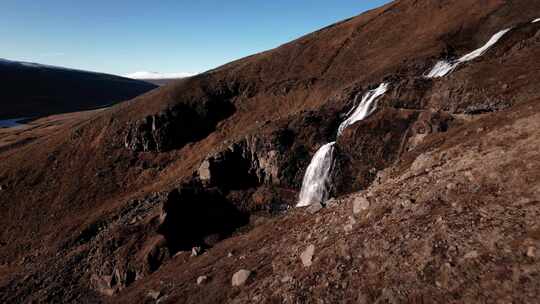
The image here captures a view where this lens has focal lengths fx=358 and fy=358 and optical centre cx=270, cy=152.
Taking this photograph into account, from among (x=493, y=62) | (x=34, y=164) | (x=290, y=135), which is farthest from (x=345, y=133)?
(x=34, y=164)

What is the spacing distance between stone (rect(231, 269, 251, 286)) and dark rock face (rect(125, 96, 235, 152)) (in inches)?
1596

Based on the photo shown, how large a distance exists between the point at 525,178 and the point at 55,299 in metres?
36.8

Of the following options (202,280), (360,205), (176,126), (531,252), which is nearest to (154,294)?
(202,280)

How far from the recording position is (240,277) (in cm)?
1836

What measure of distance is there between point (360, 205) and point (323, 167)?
648 inches

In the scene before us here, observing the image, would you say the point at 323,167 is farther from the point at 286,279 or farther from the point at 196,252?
the point at 286,279

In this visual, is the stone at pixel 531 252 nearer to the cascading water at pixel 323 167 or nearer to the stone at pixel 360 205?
the stone at pixel 360 205

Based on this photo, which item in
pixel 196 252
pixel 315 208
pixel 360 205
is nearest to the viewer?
pixel 360 205

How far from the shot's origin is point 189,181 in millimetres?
42625

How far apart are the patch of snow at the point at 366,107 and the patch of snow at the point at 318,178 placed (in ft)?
11.7

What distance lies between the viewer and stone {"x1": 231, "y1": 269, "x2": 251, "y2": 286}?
18094 millimetres

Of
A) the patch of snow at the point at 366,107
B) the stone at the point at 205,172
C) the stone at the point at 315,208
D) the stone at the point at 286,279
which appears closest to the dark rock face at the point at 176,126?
the stone at the point at 205,172

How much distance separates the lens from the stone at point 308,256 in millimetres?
16609

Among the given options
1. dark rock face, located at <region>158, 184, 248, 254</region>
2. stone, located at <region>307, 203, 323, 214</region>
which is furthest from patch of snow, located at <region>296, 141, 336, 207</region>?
stone, located at <region>307, 203, 323, 214</region>
